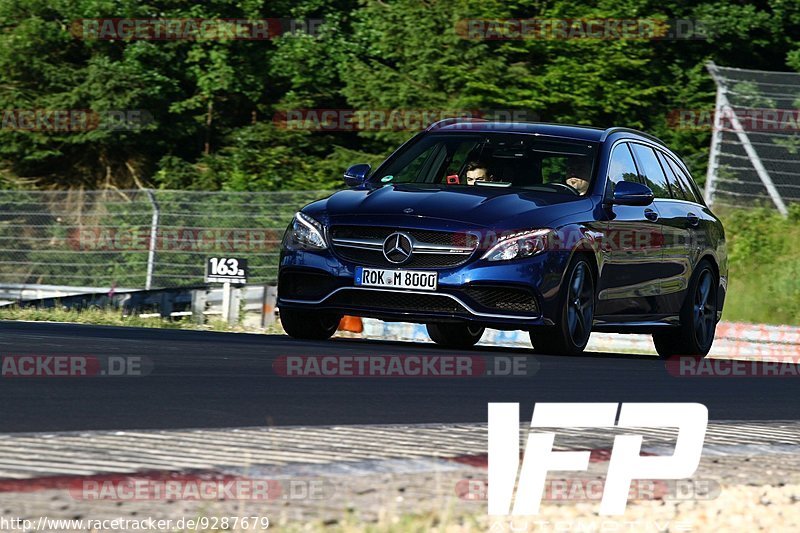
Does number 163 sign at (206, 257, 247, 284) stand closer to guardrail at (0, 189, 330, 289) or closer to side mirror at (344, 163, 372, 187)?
guardrail at (0, 189, 330, 289)

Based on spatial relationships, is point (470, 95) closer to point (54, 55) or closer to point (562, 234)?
point (54, 55)

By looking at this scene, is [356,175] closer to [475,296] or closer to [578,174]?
[578,174]

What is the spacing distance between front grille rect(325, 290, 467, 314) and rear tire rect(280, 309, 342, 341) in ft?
2.44

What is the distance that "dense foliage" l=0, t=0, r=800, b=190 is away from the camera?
118ft

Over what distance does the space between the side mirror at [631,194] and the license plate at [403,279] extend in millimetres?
1768

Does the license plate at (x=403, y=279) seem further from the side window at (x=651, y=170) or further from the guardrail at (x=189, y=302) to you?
the guardrail at (x=189, y=302)

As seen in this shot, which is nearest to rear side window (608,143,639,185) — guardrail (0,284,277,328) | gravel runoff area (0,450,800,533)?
gravel runoff area (0,450,800,533)

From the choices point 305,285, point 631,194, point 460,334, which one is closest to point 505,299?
point 305,285

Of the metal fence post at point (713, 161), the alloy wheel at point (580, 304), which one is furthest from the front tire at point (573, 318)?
the metal fence post at point (713, 161)

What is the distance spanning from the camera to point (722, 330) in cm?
1806

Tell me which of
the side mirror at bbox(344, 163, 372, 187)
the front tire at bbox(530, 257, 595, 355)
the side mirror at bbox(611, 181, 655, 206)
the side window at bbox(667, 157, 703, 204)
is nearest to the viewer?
the front tire at bbox(530, 257, 595, 355)

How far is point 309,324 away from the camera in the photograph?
37.7ft

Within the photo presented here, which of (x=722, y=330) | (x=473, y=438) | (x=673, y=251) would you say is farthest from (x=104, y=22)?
(x=473, y=438)

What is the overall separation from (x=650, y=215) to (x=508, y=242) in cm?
216
